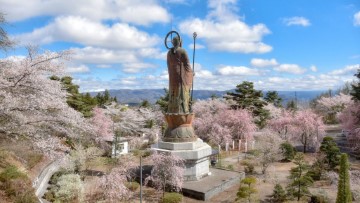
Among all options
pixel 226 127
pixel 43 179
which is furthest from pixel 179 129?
pixel 226 127

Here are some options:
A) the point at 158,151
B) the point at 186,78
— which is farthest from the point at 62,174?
the point at 186,78

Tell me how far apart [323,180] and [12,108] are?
18.1 meters

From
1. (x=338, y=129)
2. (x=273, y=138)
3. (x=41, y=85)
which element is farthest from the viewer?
(x=338, y=129)

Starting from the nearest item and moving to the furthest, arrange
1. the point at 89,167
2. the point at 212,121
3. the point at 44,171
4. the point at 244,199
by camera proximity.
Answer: the point at 244,199, the point at 44,171, the point at 89,167, the point at 212,121

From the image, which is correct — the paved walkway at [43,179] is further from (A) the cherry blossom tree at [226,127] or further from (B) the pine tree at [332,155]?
(B) the pine tree at [332,155]

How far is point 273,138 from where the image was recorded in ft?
88.3

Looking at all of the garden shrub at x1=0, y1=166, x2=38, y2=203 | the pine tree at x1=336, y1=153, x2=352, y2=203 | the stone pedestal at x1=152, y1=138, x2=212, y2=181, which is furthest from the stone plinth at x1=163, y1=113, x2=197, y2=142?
the pine tree at x1=336, y1=153, x2=352, y2=203

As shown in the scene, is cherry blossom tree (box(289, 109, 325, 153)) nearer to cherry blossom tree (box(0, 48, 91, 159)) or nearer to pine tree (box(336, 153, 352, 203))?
pine tree (box(336, 153, 352, 203))

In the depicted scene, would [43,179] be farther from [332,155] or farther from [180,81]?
[332,155]

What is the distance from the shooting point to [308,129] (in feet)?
97.2

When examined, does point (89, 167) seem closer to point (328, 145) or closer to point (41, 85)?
point (41, 85)

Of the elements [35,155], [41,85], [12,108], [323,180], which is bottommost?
[323,180]

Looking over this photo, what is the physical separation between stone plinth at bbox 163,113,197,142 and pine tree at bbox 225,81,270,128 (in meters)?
20.4

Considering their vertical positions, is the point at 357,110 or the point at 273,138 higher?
the point at 357,110
